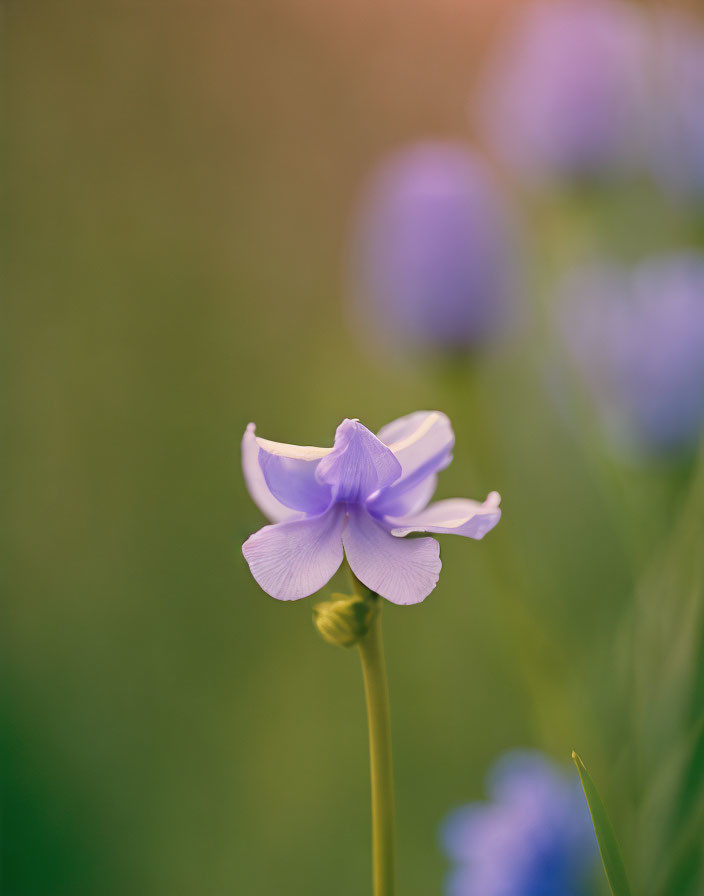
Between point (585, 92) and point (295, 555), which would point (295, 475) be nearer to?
point (295, 555)

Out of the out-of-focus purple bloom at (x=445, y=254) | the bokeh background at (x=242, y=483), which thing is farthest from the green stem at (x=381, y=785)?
the out-of-focus purple bloom at (x=445, y=254)

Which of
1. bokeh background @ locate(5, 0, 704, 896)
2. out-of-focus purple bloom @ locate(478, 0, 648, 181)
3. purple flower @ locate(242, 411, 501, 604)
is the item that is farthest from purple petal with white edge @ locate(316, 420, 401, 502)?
out-of-focus purple bloom @ locate(478, 0, 648, 181)

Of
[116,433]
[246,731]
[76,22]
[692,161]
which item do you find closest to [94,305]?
[116,433]

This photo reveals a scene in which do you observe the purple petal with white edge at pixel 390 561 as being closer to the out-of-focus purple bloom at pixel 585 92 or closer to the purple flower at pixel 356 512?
the purple flower at pixel 356 512

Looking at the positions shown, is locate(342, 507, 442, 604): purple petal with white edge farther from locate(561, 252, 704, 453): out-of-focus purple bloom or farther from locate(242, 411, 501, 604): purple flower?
locate(561, 252, 704, 453): out-of-focus purple bloom

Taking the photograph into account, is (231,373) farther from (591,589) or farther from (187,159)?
(591,589)
